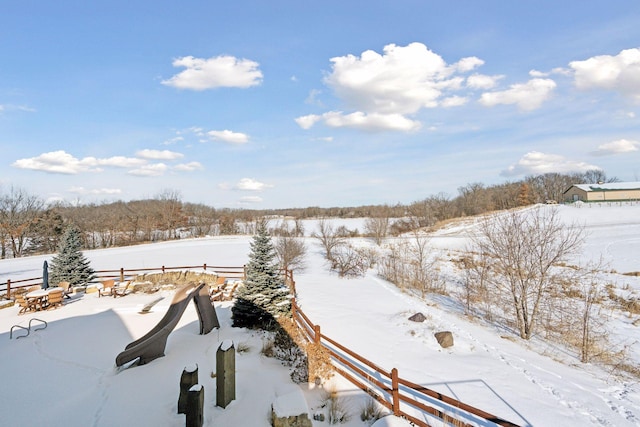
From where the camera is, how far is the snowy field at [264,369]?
19.4 feet

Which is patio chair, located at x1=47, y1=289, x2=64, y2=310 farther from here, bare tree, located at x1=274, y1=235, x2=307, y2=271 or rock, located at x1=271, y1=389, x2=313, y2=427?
bare tree, located at x1=274, y1=235, x2=307, y2=271

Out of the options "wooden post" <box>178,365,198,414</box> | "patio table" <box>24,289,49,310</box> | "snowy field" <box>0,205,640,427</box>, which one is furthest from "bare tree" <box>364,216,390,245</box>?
"wooden post" <box>178,365,198,414</box>

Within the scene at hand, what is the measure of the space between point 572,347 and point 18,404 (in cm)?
1733

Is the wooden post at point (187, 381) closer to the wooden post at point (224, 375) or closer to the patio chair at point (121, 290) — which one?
the wooden post at point (224, 375)

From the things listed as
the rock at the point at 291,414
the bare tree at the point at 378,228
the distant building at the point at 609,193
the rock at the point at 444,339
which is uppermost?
the distant building at the point at 609,193

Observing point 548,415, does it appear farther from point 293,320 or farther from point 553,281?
point 553,281

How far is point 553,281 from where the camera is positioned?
13.3 metres

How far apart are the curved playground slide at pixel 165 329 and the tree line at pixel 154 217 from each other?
18.4 metres

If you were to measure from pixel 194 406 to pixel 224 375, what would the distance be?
915 mm

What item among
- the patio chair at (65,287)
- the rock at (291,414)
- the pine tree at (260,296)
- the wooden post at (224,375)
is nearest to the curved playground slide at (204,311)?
the pine tree at (260,296)

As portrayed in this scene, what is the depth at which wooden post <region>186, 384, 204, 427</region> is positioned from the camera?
4.66 meters

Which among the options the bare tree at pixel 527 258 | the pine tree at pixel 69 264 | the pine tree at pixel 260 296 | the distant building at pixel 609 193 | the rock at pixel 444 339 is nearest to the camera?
the pine tree at pixel 260 296

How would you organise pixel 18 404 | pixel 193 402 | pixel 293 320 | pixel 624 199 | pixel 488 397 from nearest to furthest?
pixel 193 402 < pixel 18 404 < pixel 488 397 < pixel 293 320 < pixel 624 199

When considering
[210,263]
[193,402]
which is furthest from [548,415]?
[210,263]
